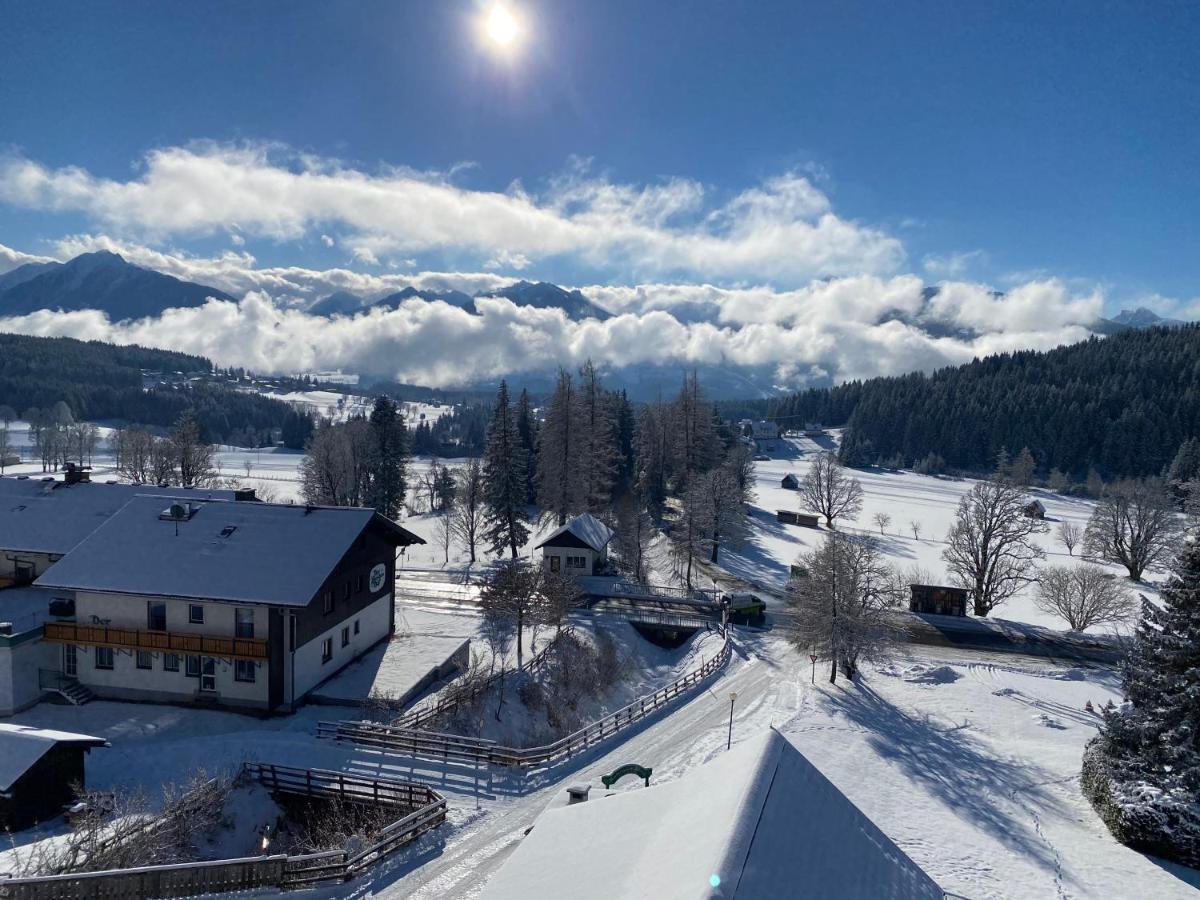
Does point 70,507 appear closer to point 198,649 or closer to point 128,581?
point 128,581

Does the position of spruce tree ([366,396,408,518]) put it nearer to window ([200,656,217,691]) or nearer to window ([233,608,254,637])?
window ([200,656,217,691])

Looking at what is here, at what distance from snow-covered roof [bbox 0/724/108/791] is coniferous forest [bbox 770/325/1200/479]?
162690mm

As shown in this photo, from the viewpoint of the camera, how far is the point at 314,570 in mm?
30875

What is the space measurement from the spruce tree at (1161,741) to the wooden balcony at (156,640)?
32.4 metres

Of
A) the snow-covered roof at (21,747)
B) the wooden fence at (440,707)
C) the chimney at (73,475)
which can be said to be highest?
the chimney at (73,475)

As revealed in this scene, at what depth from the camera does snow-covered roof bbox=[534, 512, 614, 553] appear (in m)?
55.0

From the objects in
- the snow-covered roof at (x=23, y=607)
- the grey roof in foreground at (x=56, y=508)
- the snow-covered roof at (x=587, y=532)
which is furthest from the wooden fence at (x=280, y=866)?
the snow-covered roof at (x=587, y=532)

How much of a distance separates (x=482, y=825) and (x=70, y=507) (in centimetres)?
3266

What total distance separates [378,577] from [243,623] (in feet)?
25.9

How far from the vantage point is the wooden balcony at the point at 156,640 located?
29.2m

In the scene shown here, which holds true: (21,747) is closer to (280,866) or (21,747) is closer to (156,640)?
(156,640)

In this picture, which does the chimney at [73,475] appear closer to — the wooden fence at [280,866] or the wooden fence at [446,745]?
the wooden fence at [446,745]

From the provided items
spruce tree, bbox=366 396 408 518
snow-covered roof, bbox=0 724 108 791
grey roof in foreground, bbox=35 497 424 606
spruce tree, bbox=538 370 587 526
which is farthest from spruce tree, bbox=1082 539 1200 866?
spruce tree, bbox=366 396 408 518

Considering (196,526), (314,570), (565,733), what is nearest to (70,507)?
(196,526)
